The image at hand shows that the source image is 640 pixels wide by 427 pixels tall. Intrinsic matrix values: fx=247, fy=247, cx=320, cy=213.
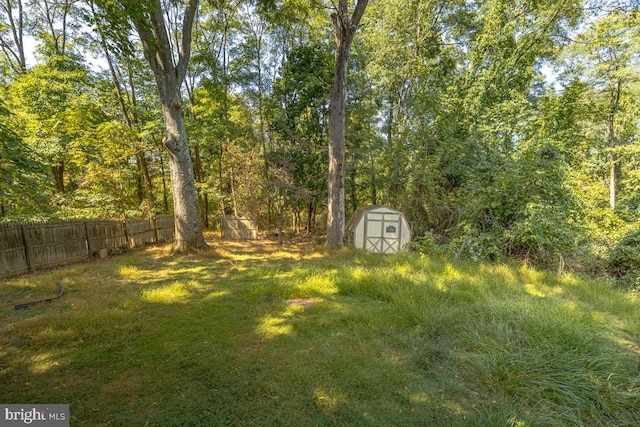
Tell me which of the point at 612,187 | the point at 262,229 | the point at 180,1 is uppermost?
the point at 180,1

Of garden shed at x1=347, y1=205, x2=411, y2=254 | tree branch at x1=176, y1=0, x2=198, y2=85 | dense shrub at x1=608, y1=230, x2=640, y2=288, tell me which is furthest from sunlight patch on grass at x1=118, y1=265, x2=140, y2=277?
dense shrub at x1=608, y1=230, x2=640, y2=288

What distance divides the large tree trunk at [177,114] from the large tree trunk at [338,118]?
15.5 ft

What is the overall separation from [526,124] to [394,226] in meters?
6.43

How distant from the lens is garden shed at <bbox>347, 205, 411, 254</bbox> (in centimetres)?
1060

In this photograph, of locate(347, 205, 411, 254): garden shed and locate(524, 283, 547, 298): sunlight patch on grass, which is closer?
locate(524, 283, 547, 298): sunlight patch on grass

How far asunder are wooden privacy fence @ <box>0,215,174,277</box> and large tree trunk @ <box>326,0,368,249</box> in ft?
26.6

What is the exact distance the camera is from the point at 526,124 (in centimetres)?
969

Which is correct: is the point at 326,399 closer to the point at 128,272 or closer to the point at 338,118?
the point at 128,272

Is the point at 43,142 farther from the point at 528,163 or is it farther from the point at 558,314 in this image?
the point at 528,163

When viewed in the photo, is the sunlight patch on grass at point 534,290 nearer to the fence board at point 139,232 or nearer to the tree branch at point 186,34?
the tree branch at point 186,34

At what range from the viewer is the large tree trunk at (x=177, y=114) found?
7.51m

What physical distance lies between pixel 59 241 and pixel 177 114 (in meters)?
5.19

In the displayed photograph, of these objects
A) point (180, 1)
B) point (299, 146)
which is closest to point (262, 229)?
point (299, 146)

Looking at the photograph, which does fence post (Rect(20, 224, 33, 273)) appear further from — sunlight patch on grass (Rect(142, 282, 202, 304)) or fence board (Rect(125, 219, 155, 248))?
sunlight patch on grass (Rect(142, 282, 202, 304))
